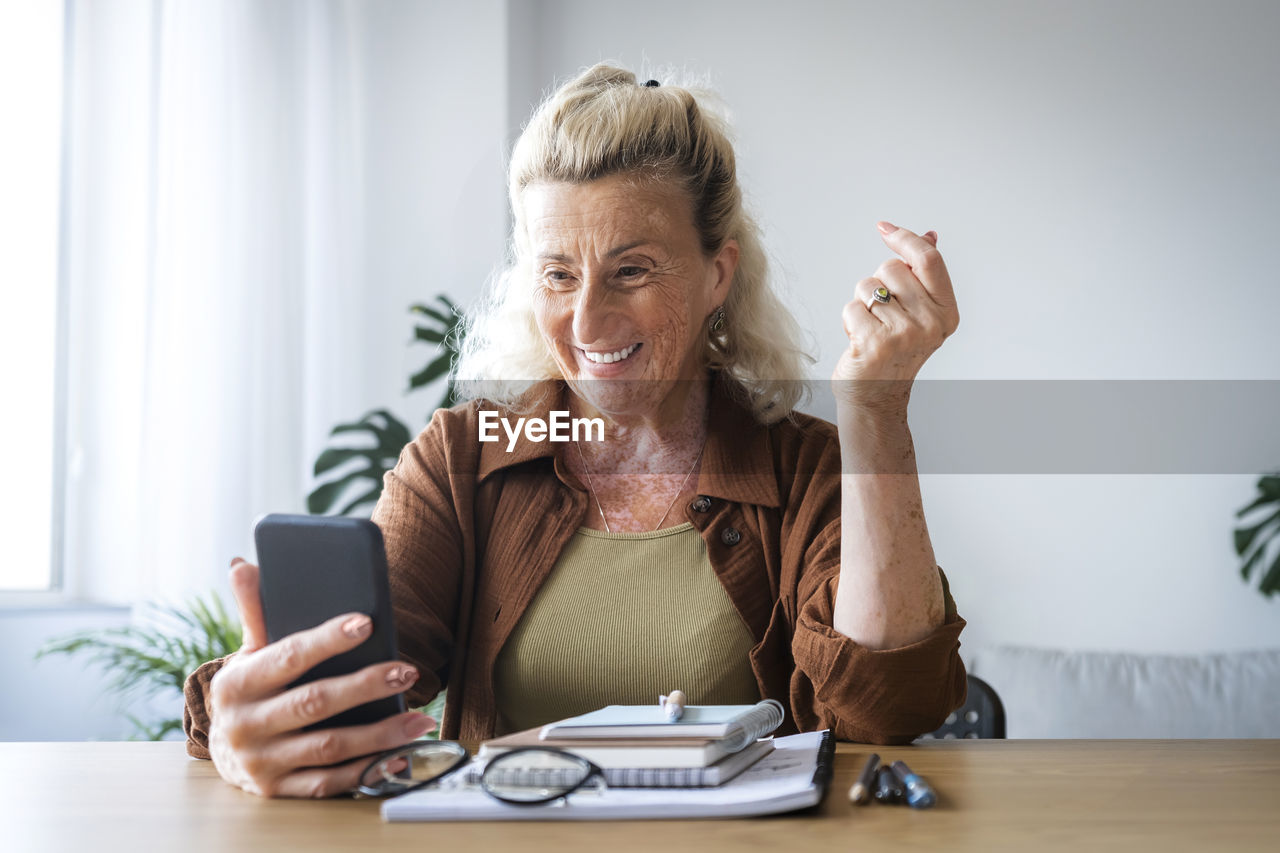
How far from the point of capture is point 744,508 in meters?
1.32

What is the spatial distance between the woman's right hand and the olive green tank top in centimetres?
43

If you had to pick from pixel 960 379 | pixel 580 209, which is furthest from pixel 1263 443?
pixel 580 209

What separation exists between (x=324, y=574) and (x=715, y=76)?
2.68 metres

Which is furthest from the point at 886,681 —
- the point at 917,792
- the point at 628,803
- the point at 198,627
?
the point at 198,627

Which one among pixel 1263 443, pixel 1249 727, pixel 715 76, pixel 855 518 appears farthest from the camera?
pixel 715 76

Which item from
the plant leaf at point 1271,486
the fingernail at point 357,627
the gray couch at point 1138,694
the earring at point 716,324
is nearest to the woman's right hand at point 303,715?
the fingernail at point 357,627

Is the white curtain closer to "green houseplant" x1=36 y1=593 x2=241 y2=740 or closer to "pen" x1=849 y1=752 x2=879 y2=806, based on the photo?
"green houseplant" x1=36 y1=593 x2=241 y2=740

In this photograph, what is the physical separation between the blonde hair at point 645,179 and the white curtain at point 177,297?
141 cm

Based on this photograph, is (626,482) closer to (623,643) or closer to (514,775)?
(623,643)

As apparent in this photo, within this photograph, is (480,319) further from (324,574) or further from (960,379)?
(960,379)

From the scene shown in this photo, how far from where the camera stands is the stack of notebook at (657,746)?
0.75 meters

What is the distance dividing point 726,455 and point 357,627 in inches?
27.0

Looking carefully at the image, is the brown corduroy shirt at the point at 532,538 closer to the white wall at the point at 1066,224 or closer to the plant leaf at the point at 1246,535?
the white wall at the point at 1066,224

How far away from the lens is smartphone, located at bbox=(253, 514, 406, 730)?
780 millimetres
